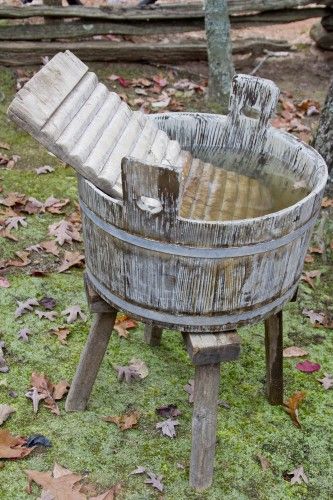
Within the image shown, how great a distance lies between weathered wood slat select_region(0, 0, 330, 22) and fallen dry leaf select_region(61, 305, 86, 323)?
3717mm

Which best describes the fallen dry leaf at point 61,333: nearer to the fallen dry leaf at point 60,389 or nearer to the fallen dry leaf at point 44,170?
the fallen dry leaf at point 60,389

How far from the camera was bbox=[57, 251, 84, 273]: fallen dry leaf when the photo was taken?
4.01 meters

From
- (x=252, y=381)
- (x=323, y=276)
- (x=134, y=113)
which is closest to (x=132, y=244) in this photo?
(x=134, y=113)

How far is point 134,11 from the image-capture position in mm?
6328

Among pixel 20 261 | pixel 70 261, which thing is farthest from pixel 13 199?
pixel 70 261

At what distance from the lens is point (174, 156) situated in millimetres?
2650

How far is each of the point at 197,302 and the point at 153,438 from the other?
0.99 meters

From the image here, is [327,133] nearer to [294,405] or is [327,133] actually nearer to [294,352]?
[294,352]

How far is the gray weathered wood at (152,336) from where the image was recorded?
3.47 metres

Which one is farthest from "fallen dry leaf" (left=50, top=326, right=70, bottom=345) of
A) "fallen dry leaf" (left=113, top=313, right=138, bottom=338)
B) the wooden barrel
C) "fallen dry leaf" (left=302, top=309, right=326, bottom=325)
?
"fallen dry leaf" (left=302, top=309, right=326, bottom=325)

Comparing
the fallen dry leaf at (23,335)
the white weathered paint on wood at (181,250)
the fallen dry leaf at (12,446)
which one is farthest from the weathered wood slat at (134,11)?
the fallen dry leaf at (12,446)

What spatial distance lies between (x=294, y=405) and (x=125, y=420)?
86 centimetres

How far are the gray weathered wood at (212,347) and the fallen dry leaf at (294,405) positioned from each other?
90 centimetres

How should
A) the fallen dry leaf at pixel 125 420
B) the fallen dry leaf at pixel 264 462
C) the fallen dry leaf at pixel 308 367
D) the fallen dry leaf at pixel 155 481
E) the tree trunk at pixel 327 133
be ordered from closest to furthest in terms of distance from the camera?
the fallen dry leaf at pixel 155 481, the fallen dry leaf at pixel 264 462, the fallen dry leaf at pixel 125 420, the fallen dry leaf at pixel 308 367, the tree trunk at pixel 327 133
